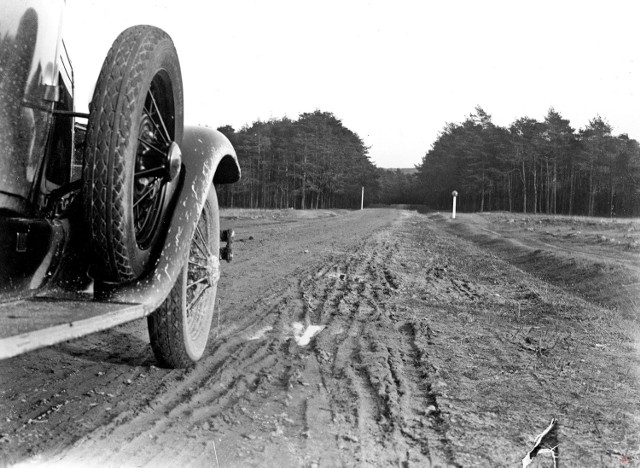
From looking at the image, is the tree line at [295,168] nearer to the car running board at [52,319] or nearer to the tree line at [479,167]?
the tree line at [479,167]

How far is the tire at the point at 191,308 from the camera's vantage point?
10.4 ft

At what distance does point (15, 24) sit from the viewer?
96.8 inches

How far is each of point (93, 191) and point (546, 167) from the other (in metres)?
63.4

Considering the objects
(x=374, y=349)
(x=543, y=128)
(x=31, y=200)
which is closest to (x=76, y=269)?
(x=31, y=200)

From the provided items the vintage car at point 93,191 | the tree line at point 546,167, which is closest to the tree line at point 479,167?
the tree line at point 546,167

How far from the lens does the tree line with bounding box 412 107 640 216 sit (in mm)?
50031

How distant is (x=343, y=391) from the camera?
10.4ft

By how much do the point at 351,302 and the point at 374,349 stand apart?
186 centimetres

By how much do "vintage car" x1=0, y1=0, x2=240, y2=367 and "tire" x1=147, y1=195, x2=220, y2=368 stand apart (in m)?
0.01

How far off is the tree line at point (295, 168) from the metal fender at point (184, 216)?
46813 mm

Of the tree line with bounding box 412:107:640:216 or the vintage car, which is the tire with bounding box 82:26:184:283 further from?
the tree line with bounding box 412:107:640:216

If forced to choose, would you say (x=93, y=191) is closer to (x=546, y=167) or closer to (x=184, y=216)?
(x=184, y=216)

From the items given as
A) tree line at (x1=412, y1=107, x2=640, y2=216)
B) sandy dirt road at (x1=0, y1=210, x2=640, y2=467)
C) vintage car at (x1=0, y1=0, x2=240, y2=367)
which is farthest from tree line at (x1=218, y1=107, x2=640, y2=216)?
vintage car at (x1=0, y1=0, x2=240, y2=367)

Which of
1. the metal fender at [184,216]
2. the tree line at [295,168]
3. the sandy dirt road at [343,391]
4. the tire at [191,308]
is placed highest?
the tree line at [295,168]
